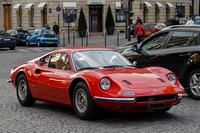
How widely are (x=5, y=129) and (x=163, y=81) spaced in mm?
2786

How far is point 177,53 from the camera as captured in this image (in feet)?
37.6

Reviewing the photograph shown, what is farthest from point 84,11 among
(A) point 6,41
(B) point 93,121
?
(B) point 93,121

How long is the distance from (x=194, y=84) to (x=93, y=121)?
3.45 metres

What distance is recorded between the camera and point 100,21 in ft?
164

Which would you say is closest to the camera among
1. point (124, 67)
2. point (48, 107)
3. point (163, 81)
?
point (163, 81)

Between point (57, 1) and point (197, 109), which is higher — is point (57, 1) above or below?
above

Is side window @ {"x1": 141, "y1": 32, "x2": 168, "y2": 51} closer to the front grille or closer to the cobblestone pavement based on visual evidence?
the cobblestone pavement

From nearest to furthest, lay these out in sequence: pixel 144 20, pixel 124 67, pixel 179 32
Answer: pixel 124 67, pixel 179 32, pixel 144 20

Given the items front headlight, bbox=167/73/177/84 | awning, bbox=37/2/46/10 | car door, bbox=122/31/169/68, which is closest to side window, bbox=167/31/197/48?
car door, bbox=122/31/169/68

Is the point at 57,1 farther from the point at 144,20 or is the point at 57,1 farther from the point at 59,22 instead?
the point at 144,20

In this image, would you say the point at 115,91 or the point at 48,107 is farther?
the point at 48,107

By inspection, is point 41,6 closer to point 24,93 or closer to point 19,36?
point 19,36

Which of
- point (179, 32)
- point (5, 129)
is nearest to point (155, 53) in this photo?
point (179, 32)

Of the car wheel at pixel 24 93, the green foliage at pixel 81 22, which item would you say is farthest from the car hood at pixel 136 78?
the green foliage at pixel 81 22
